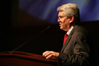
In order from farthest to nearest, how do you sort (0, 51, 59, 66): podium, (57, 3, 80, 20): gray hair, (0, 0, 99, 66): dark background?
(0, 0, 99, 66): dark background < (57, 3, 80, 20): gray hair < (0, 51, 59, 66): podium

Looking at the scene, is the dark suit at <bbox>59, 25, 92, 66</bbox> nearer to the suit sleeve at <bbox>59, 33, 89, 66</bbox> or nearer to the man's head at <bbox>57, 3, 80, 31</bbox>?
the suit sleeve at <bbox>59, 33, 89, 66</bbox>

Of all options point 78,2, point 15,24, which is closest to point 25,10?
point 15,24

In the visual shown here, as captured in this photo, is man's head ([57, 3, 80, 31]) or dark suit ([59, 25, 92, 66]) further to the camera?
man's head ([57, 3, 80, 31])

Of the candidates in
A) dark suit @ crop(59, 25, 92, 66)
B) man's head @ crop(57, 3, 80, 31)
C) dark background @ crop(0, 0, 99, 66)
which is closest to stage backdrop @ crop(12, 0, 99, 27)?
dark background @ crop(0, 0, 99, 66)

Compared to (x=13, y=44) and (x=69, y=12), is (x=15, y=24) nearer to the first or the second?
(x=13, y=44)

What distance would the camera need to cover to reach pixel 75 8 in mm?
1472

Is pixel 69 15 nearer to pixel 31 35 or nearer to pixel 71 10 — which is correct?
pixel 71 10

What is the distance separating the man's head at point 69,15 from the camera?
1.48 meters

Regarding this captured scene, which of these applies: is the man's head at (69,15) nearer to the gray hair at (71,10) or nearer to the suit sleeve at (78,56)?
the gray hair at (71,10)

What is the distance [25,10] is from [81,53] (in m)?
2.41

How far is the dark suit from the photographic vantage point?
112 centimetres

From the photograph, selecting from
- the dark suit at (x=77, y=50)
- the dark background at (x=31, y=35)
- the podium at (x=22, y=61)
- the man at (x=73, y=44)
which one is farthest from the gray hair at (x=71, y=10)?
the dark background at (x=31, y=35)

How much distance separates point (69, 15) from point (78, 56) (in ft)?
1.71

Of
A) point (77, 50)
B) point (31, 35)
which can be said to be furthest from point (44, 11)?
point (77, 50)
